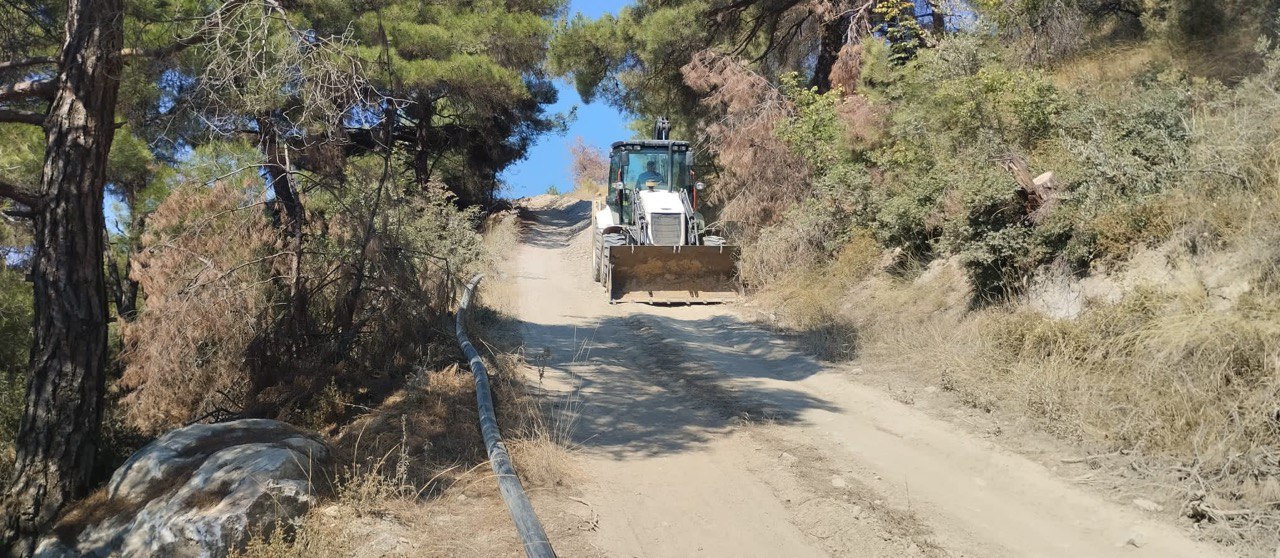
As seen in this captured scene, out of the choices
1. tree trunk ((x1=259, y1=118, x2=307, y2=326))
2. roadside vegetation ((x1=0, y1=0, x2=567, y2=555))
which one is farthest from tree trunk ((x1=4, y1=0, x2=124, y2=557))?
tree trunk ((x1=259, y1=118, x2=307, y2=326))

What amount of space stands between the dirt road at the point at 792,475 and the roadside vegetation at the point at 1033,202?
691mm

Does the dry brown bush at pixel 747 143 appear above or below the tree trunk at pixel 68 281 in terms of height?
above

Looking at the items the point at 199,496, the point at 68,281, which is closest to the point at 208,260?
the point at 68,281

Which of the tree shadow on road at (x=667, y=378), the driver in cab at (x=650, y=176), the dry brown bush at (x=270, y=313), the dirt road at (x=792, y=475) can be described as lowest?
the dirt road at (x=792, y=475)

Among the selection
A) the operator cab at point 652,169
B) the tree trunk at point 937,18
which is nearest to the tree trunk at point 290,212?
the operator cab at point 652,169

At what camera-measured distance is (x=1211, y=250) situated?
8.20 metres

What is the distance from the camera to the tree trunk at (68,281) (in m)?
7.15

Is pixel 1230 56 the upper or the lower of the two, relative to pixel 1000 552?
upper

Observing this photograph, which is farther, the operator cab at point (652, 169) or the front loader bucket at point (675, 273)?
the operator cab at point (652, 169)

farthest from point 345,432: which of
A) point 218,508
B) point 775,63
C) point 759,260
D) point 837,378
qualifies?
point 775,63

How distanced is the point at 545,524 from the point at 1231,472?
13.8ft

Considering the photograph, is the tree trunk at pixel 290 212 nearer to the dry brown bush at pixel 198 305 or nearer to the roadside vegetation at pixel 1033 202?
the dry brown bush at pixel 198 305

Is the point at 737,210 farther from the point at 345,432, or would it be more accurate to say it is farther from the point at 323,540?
the point at 323,540

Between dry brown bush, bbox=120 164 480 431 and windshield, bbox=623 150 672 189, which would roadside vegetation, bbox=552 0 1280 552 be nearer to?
windshield, bbox=623 150 672 189
